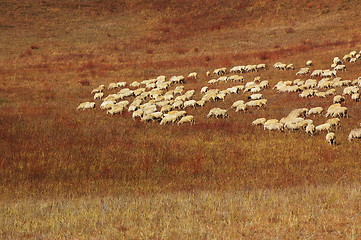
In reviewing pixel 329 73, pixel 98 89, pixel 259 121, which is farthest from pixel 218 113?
pixel 98 89

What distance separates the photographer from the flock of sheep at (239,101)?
54.7 feet

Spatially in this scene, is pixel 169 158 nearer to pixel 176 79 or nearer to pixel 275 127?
pixel 275 127

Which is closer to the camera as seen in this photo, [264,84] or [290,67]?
[264,84]

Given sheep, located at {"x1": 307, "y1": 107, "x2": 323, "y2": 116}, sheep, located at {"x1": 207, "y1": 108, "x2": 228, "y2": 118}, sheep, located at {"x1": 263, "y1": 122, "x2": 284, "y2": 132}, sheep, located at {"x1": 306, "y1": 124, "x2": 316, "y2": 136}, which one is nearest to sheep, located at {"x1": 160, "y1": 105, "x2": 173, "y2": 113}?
sheep, located at {"x1": 207, "y1": 108, "x2": 228, "y2": 118}

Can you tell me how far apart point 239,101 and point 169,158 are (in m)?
8.79

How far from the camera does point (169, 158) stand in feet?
42.6

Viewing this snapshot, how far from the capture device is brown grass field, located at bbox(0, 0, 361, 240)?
6.85 m

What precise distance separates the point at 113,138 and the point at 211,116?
18.7 ft

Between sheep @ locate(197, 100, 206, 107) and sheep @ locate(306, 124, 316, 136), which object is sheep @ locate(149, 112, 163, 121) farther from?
sheep @ locate(306, 124, 316, 136)

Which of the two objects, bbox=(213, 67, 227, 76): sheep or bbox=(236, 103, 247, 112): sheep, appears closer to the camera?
bbox=(236, 103, 247, 112): sheep

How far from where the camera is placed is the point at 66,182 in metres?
11.1

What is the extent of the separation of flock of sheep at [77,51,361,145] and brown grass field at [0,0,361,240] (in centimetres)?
55

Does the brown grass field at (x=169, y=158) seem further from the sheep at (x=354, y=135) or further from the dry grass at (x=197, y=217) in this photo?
the sheep at (x=354, y=135)

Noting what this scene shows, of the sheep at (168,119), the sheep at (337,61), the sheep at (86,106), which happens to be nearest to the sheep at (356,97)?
the sheep at (337,61)
